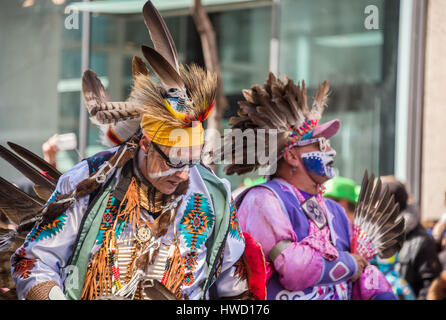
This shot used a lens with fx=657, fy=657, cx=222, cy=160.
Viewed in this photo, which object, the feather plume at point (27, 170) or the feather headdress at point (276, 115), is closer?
the feather plume at point (27, 170)

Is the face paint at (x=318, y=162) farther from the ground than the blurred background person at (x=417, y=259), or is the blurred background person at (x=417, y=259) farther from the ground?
the face paint at (x=318, y=162)

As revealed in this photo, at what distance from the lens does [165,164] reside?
7.95 feet

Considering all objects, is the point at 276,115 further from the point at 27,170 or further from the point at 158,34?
the point at 27,170

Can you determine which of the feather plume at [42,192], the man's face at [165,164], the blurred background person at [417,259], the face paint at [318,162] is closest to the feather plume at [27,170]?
the feather plume at [42,192]

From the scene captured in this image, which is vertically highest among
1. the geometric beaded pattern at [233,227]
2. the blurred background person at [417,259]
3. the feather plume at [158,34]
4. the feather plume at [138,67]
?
the feather plume at [158,34]

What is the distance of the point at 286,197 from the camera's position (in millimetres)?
3309

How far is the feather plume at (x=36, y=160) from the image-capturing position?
108 inches

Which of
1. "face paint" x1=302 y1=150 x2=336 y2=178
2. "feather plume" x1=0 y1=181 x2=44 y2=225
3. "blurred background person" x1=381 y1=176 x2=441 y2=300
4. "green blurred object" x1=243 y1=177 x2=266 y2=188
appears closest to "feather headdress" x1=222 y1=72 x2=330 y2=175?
"face paint" x1=302 y1=150 x2=336 y2=178

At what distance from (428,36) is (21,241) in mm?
7001

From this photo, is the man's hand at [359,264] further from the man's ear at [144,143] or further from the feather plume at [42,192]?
the feather plume at [42,192]

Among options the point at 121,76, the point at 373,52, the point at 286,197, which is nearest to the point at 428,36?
the point at 373,52

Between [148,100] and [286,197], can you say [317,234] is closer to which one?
[286,197]

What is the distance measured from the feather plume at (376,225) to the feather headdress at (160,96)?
4.65 feet

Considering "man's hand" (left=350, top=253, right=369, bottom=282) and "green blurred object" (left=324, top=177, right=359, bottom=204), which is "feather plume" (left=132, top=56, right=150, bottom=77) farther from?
"green blurred object" (left=324, top=177, right=359, bottom=204)
